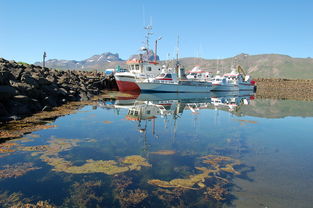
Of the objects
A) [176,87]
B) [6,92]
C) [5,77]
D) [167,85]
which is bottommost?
[6,92]

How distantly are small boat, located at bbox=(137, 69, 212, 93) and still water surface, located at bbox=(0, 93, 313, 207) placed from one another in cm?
2552

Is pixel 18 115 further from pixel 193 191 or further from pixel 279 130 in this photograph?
pixel 279 130

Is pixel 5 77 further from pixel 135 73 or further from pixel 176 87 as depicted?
pixel 176 87

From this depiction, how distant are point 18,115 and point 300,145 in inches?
605

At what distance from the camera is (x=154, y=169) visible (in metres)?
7.02

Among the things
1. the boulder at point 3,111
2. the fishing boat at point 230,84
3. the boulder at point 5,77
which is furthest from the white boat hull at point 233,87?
the boulder at point 3,111

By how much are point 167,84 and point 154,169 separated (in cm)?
3255

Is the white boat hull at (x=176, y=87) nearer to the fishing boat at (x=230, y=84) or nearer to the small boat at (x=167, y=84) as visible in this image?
the small boat at (x=167, y=84)

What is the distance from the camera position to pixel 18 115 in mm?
13477

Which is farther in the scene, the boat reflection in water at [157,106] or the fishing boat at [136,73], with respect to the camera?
the fishing boat at [136,73]

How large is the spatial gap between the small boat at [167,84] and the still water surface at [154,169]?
25.5 m

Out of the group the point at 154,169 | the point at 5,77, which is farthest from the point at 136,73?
the point at 154,169

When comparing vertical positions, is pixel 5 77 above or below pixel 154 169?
above

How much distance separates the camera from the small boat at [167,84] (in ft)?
123
